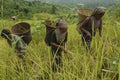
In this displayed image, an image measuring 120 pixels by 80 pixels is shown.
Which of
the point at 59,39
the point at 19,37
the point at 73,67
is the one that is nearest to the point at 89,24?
the point at 59,39

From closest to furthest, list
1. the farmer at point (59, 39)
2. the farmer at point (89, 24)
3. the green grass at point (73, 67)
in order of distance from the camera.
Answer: the green grass at point (73, 67) < the farmer at point (59, 39) < the farmer at point (89, 24)

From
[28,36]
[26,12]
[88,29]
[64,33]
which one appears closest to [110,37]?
[88,29]

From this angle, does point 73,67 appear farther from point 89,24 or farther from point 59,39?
point 89,24

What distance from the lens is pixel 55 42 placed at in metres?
3.58

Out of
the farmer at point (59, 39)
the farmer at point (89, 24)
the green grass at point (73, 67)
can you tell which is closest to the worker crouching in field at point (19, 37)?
the green grass at point (73, 67)

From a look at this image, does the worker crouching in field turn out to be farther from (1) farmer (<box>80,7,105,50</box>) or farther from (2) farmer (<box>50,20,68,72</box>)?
(1) farmer (<box>80,7,105,50</box>)

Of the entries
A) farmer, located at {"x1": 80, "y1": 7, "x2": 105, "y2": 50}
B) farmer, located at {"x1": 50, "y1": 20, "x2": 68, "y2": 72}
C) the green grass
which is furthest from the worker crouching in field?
farmer, located at {"x1": 80, "y1": 7, "x2": 105, "y2": 50}

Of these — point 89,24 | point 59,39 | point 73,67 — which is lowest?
point 73,67

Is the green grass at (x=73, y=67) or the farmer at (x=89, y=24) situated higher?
the farmer at (x=89, y=24)

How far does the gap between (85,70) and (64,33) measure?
2.90 ft

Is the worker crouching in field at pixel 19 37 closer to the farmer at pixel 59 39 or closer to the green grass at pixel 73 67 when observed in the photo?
the green grass at pixel 73 67

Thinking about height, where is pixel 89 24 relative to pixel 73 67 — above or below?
above

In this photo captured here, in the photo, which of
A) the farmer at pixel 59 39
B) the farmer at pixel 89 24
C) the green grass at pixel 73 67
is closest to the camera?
the green grass at pixel 73 67

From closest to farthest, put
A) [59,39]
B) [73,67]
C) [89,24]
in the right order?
[73,67], [59,39], [89,24]
